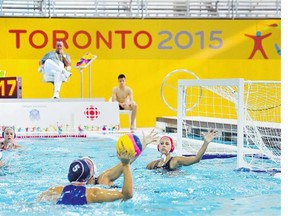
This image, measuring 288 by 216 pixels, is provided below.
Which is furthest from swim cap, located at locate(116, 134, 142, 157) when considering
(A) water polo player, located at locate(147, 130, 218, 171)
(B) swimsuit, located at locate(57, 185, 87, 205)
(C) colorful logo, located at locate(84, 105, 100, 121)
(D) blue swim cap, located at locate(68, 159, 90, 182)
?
(C) colorful logo, located at locate(84, 105, 100, 121)

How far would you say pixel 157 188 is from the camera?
4840 millimetres

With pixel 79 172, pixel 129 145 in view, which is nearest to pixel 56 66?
pixel 79 172

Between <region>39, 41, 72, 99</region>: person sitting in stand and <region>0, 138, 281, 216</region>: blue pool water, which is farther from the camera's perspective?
<region>39, 41, 72, 99</region>: person sitting in stand

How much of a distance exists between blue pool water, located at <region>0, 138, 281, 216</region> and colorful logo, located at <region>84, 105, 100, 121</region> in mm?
3209

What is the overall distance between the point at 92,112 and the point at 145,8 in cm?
440

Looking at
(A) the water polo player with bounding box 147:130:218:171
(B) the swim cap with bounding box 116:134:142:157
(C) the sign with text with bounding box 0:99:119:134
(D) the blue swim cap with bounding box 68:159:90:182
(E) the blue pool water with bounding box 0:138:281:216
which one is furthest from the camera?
(C) the sign with text with bounding box 0:99:119:134

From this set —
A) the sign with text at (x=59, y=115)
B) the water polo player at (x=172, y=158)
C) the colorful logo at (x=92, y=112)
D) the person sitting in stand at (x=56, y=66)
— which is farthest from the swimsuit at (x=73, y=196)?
the person sitting in stand at (x=56, y=66)

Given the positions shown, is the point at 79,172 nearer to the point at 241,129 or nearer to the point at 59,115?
the point at 241,129

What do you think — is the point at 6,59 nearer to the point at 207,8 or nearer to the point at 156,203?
the point at 207,8

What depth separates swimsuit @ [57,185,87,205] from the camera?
3.79m

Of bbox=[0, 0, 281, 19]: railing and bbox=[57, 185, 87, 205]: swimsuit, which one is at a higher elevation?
bbox=[0, 0, 281, 19]: railing

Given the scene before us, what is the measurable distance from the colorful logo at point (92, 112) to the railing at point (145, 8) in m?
3.57

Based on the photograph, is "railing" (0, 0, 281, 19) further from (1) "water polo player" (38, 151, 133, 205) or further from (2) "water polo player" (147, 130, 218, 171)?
(1) "water polo player" (38, 151, 133, 205)

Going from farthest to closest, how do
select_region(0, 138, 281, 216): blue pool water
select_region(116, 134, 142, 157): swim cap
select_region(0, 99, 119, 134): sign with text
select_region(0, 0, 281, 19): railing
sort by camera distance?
select_region(0, 0, 281, 19): railing, select_region(0, 99, 119, 134): sign with text, select_region(0, 138, 281, 216): blue pool water, select_region(116, 134, 142, 157): swim cap
